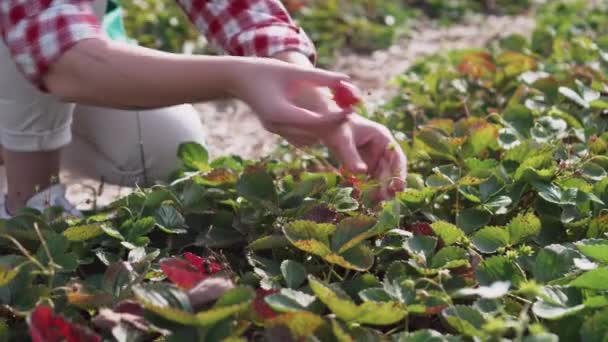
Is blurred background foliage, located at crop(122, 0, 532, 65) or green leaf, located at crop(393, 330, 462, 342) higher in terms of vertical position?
green leaf, located at crop(393, 330, 462, 342)

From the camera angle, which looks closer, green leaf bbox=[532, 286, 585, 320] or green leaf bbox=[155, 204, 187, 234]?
green leaf bbox=[532, 286, 585, 320]

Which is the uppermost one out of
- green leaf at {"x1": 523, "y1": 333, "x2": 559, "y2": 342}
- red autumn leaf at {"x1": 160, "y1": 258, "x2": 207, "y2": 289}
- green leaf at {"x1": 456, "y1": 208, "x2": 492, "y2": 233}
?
green leaf at {"x1": 523, "y1": 333, "x2": 559, "y2": 342}

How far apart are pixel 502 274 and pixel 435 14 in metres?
2.89

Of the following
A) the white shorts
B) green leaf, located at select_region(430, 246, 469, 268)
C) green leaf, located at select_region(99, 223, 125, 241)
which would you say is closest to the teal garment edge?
the white shorts

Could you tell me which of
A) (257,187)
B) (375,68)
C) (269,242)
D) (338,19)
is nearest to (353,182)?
(257,187)

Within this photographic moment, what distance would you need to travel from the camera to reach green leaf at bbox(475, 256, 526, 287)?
129 cm

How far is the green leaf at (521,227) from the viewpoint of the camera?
1410 millimetres

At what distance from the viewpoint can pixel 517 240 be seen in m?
1.41

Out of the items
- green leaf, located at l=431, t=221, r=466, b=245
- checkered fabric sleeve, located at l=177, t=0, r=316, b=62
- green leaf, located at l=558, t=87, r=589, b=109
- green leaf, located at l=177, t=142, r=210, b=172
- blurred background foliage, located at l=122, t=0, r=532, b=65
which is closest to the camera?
green leaf, located at l=431, t=221, r=466, b=245

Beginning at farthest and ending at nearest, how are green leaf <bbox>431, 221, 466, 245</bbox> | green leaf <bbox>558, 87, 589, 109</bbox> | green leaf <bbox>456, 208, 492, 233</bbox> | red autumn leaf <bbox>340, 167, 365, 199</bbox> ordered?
green leaf <bbox>558, 87, 589, 109</bbox> → red autumn leaf <bbox>340, 167, 365, 199</bbox> → green leaf <bbox>456, 208, 492, 233</bbox> → green leaf <bbox>431, 221, 466, 245</bbox>

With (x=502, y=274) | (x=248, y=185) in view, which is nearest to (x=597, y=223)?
(x=502, y=274)

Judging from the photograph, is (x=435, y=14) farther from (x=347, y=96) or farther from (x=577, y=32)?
(x=347, y=96)

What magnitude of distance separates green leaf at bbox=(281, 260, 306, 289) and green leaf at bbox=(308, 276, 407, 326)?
13 centimetres

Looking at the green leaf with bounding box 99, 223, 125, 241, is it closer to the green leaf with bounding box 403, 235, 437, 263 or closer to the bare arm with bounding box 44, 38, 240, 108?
the bare arm with bounding box 44, 38, 240, 108
